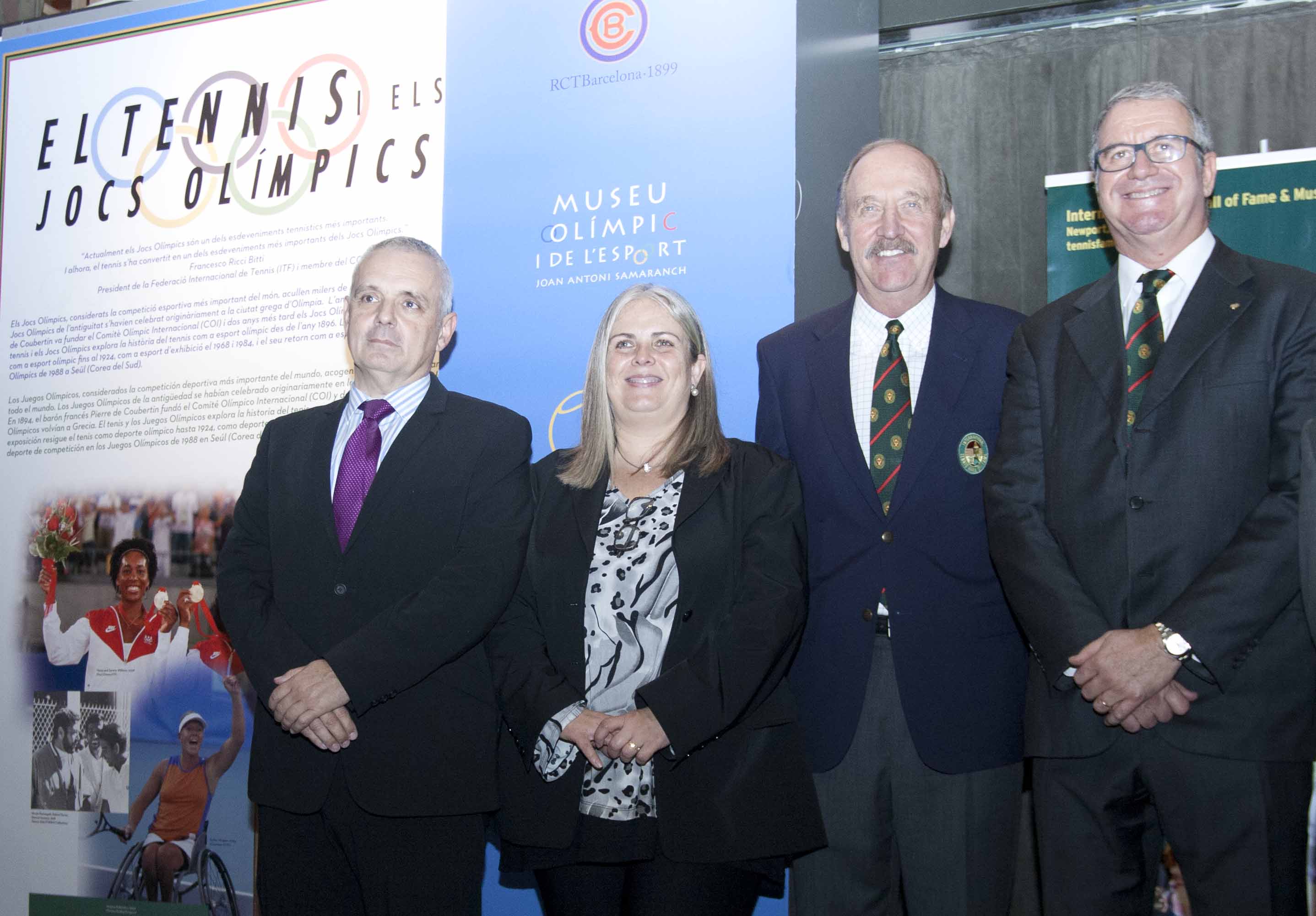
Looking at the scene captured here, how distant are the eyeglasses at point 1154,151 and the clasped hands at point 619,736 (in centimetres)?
154

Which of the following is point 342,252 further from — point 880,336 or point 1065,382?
point 1065,382

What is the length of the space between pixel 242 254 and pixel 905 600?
283cm

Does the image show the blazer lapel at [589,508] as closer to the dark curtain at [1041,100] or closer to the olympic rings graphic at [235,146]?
the dark curtain at [1041,100]

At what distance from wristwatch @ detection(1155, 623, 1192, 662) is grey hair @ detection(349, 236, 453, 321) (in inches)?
69.5

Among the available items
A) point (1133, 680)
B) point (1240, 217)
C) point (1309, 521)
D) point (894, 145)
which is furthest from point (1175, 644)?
point (1240, 217)

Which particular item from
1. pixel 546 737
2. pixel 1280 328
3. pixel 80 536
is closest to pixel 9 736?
pixel 80 536

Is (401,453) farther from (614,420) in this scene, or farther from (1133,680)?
(1133,680)

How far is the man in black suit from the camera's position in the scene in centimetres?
234

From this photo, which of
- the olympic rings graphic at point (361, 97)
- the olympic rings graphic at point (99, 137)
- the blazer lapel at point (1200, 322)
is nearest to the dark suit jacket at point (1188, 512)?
the blazer lapel at point (1200, 322)

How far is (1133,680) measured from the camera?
82.8 inches

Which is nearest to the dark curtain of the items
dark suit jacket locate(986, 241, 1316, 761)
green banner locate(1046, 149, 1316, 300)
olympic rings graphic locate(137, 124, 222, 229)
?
green banner locate(1046, 149, 1316, 300)

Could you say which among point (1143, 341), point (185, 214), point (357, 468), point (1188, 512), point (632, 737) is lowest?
point (632, 737)

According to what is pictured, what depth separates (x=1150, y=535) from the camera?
222 centimetres

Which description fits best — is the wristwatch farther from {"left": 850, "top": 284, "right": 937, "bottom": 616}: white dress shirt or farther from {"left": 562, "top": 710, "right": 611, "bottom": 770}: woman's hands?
{"left": 562, "top": 710, "right": 611, "bottom": 770}: woman's hands
